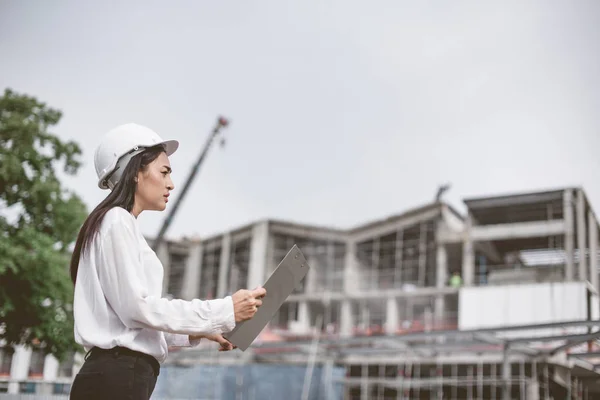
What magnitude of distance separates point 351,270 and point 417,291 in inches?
164

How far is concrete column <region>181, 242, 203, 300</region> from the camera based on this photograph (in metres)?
38.2

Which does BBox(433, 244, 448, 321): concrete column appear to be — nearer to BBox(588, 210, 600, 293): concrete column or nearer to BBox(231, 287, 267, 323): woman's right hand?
BBox(588, 210, 600, 293): concrete column

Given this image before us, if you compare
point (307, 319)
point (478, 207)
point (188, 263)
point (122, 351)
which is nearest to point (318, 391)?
point (307, 319)

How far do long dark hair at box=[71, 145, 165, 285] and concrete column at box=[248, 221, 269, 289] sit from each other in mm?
34159

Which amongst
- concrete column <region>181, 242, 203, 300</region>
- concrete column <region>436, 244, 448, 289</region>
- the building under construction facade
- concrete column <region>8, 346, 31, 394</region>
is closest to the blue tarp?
the building under construction facade

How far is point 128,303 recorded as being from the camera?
154cm

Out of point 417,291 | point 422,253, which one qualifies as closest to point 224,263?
point 422,253

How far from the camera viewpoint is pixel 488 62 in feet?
69.7

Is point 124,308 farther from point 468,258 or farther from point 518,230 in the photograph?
point 468,258

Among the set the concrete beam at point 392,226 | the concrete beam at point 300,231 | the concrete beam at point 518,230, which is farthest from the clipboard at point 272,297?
the concrete beam at point 300,231

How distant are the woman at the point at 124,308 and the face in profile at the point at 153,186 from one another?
3 centimetres

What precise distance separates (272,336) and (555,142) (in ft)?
52.0

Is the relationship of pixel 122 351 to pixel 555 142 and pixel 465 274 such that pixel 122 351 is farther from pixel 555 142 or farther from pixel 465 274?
pixel 465 274

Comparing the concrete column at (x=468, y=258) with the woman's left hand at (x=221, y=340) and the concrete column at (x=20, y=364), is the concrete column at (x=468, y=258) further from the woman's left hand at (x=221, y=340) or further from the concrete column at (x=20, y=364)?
the woman's left hand at (x=221, y=340)
